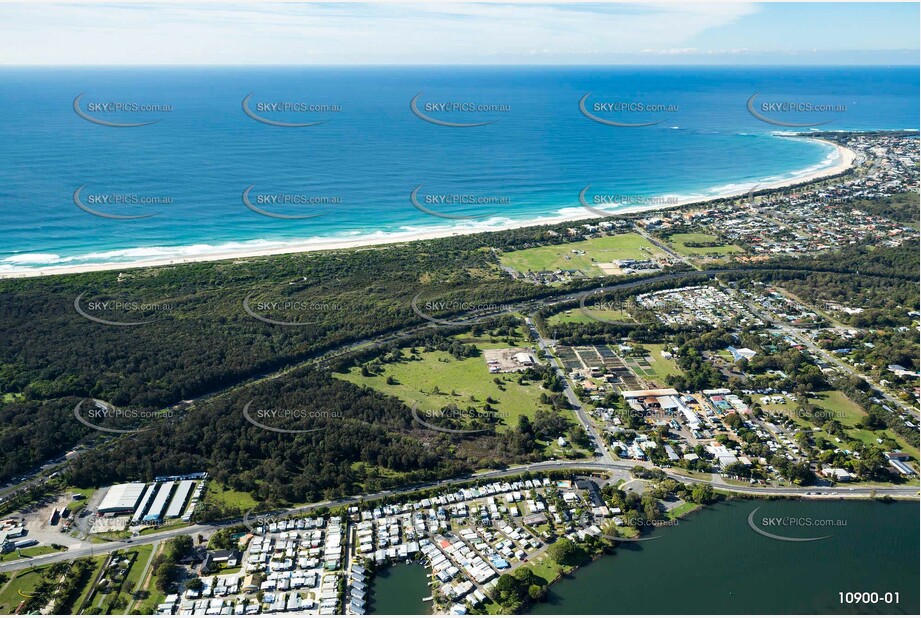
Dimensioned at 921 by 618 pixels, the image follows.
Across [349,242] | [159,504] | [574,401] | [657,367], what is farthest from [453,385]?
[349,242]

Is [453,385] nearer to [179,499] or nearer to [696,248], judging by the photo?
[179,499]

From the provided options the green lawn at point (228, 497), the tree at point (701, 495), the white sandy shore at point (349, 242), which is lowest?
the green lawn at point (228, 497)

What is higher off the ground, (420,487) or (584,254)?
(584,254)

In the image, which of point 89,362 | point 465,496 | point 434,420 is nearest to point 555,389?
point 434,420

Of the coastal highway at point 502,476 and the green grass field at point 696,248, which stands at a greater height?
the green grass field at point 696,248

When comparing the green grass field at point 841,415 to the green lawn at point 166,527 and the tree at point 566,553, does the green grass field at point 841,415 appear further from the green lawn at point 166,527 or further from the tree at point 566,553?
the green lawn at point 166,527

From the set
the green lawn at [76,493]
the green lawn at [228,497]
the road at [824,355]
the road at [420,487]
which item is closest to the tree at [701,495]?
the road at [420,487]

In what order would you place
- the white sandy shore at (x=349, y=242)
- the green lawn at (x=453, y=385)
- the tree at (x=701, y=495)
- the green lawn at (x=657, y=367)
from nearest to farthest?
the tree at (x=701, y=495) → the green lawn at (x=453, y=385) → the green lawn at (x=657, y=367) → the white sandy shore at (x=349, y=242)
